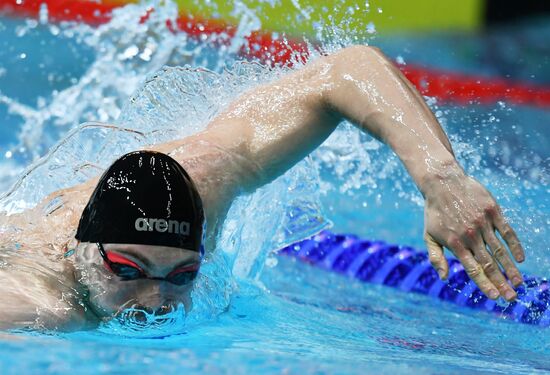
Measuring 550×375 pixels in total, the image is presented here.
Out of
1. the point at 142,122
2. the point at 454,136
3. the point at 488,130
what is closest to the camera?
the point at 142,122

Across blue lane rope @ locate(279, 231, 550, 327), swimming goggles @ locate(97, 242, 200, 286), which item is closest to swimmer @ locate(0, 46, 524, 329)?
swimming goggles @ locate(97, 242, 200, 286)

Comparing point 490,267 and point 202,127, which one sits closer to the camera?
point 490,267

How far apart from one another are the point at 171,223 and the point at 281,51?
3.24m

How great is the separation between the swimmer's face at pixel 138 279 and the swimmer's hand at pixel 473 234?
503mm

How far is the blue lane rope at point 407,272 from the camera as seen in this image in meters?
2.70

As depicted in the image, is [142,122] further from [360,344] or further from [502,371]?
[502,371]

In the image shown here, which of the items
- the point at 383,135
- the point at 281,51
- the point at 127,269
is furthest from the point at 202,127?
the point at 281,51

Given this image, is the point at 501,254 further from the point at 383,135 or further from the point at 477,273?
the point at 383,135

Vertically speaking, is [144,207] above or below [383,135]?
below

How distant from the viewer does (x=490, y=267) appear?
1.77 m

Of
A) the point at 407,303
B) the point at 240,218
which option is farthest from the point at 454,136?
the point at 240,218

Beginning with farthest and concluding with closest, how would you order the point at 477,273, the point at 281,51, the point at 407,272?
the point at 281,51, the point at 407,272, the point at 477,273

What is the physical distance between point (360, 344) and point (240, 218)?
0.59 metres

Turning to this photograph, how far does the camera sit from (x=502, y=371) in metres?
1.84
